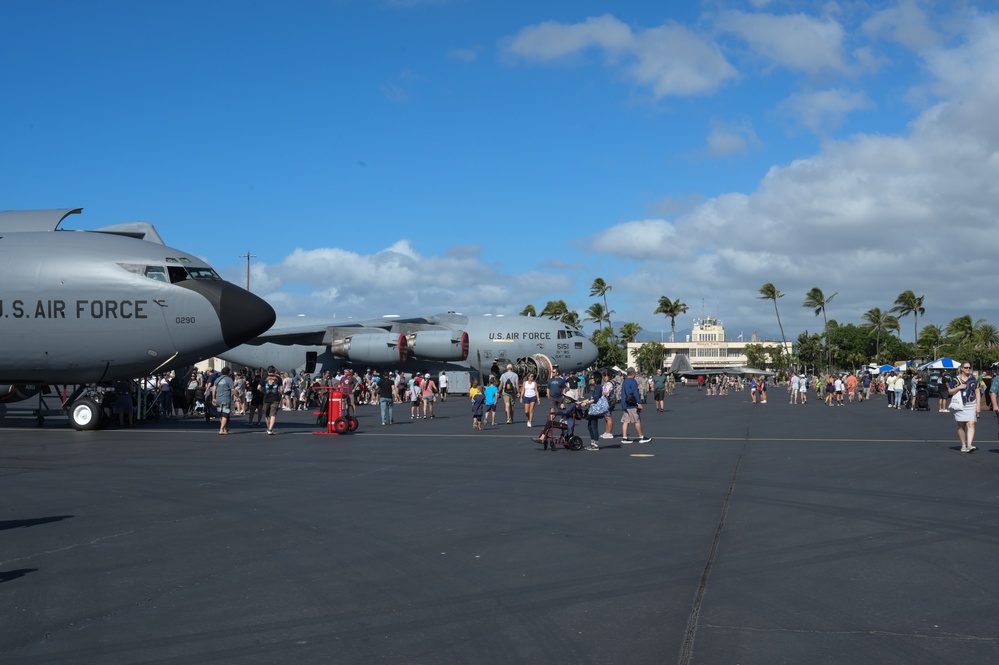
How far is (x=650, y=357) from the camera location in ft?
530

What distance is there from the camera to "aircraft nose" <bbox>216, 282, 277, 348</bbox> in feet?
70.9

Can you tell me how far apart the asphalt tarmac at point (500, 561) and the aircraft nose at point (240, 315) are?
603 cm

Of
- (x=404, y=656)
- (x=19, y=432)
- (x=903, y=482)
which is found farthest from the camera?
(x=19, y=432)

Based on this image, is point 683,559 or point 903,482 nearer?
point 683,559

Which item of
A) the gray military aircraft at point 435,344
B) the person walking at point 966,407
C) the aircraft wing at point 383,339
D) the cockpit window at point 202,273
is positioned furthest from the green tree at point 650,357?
the person walking at point 966,407

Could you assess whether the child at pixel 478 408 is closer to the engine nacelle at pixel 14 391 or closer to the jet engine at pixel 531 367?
the engine nacelle at pixel 14 391

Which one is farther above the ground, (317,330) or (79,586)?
(317,330)

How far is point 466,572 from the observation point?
7.46m

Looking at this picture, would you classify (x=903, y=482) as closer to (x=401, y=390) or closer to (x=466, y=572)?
(x=466, y=572)

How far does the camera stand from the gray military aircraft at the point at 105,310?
20969mm

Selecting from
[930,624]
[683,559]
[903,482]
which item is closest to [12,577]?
[683,559]

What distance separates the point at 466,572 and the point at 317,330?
40399 mm

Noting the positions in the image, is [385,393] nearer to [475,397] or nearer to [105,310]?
[475,397]

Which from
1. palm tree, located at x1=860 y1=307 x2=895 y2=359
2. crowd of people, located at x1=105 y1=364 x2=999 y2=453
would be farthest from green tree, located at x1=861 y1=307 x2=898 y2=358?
crowd of people, located at x1=105 y1=364 x2=999 y2=453
